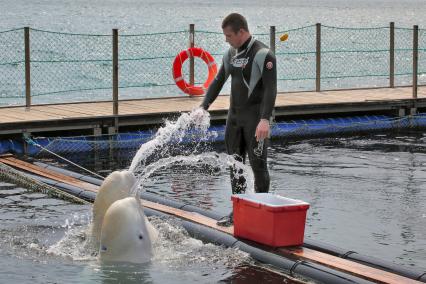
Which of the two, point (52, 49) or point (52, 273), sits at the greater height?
point (52, 49)

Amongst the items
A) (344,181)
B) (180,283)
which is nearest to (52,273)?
(180,283)

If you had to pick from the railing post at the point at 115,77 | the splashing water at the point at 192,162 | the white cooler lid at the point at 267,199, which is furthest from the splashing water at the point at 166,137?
the white cooler lid at the point at 267,199

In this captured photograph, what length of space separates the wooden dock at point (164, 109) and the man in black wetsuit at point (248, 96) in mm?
5220

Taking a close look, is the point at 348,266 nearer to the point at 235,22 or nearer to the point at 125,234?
the point at 125,234

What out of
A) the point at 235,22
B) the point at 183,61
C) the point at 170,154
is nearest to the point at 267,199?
the point at 235,22

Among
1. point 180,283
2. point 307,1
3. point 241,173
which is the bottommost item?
point 180,283

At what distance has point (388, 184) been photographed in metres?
11.1

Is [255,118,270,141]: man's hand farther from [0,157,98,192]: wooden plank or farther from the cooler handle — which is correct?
[0,157,98,192]: wooden plank

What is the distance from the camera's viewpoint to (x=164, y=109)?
1452 centimetres

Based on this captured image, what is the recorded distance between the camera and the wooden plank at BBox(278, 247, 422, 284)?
6.75m

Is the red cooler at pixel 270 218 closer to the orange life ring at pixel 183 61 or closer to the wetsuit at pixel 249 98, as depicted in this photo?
the wetsuit at pixel 249 98

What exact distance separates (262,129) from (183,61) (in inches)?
299

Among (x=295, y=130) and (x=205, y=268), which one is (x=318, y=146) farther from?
(x=205, y=268)

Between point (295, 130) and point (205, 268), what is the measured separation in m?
7.83
